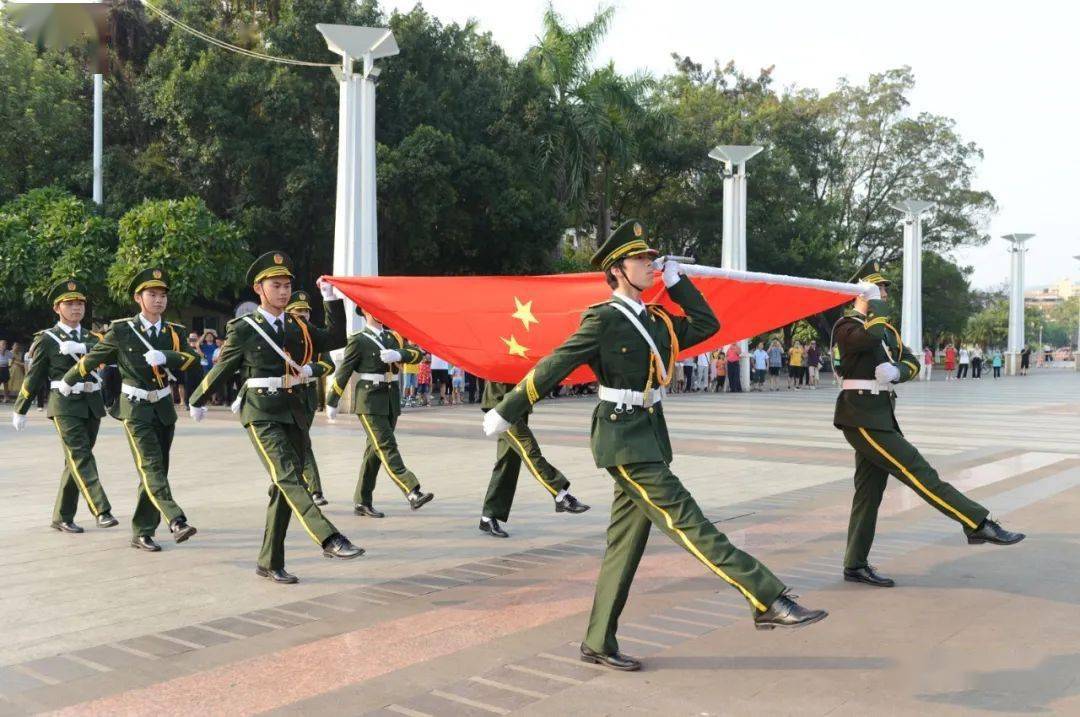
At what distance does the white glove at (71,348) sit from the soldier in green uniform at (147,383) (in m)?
0.71

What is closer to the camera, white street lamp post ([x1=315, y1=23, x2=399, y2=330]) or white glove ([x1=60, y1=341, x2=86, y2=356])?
white glove ([x1=60, y1=341, x2=86, y2=356])

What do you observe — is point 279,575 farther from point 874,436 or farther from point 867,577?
point 874,436

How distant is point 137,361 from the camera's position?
780 cm

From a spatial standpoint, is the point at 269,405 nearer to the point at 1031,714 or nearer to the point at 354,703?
the point at 354,703

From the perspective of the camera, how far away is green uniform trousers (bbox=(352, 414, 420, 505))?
9.02 metres

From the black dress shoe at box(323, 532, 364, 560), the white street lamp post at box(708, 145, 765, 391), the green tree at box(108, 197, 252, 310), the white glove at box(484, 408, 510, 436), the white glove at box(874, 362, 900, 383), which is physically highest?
the white street lamp post at box(708, 145, 765, 391)

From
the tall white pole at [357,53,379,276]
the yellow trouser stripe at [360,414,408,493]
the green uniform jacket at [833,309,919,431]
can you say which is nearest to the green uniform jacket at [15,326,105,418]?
the yellow trouser stripe at [360,414,408,493]

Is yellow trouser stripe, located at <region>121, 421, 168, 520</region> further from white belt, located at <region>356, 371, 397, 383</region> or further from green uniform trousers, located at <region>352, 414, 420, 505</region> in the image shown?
white belt, located at <region>356, 371, 397, 383</region>

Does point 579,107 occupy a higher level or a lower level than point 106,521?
higher

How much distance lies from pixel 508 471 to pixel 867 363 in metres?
2.88

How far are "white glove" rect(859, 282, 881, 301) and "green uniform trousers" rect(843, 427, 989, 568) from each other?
92 cm

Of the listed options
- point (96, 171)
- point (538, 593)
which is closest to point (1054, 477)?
point (538, 593)

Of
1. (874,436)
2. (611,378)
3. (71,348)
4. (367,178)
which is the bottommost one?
(874,436)

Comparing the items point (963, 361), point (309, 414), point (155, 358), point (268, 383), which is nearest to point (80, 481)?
point (155, 358)
